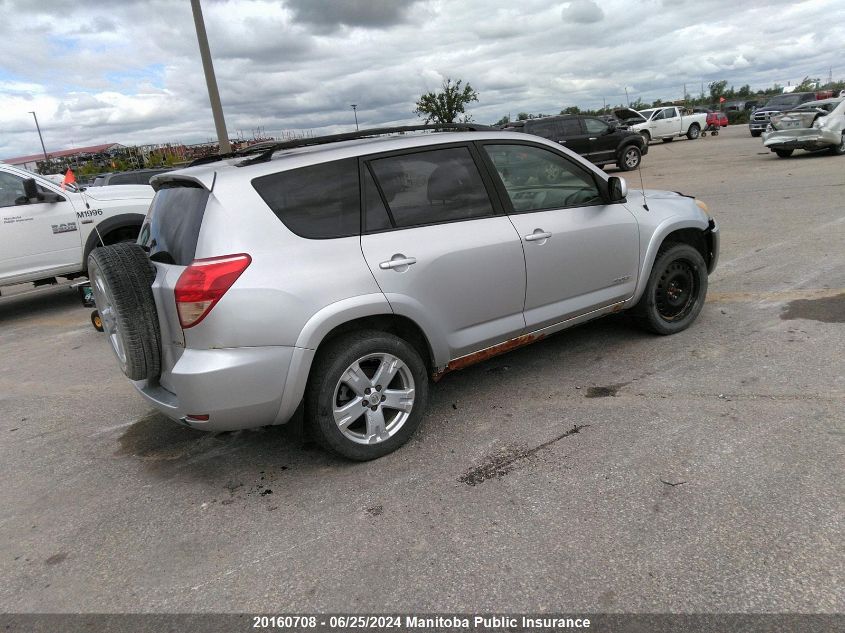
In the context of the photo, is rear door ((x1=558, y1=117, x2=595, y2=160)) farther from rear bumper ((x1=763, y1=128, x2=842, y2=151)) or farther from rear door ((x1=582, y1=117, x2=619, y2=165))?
rear bumper ((x1=763, y1=128, x2=842, y2=151))

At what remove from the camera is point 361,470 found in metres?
3.41

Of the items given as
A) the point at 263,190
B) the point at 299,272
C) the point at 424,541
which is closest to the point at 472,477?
the point at 424,541

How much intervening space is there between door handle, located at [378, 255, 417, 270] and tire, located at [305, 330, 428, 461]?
361mm

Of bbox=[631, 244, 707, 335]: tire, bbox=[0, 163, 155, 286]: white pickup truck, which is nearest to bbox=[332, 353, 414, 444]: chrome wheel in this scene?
bbox=[631, 244, 707, 335]: tire

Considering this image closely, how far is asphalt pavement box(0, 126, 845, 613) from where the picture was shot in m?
2.45

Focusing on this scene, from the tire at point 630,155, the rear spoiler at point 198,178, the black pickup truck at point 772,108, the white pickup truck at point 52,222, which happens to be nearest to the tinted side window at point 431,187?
the rear spoiler at point 198,178

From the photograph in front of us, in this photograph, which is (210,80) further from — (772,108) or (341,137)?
(772,108)

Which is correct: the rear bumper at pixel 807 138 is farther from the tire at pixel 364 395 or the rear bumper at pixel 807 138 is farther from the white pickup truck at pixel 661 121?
the tire at pixel 364 395

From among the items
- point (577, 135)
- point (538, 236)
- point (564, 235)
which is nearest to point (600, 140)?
point (577, 135)

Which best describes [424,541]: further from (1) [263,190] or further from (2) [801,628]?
(1) [263,190]

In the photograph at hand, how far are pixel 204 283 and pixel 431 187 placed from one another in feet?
4.76

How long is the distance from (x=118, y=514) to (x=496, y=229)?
2.62 metres

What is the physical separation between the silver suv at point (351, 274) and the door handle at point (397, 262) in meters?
0.01

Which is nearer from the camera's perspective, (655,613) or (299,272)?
(655,613)
